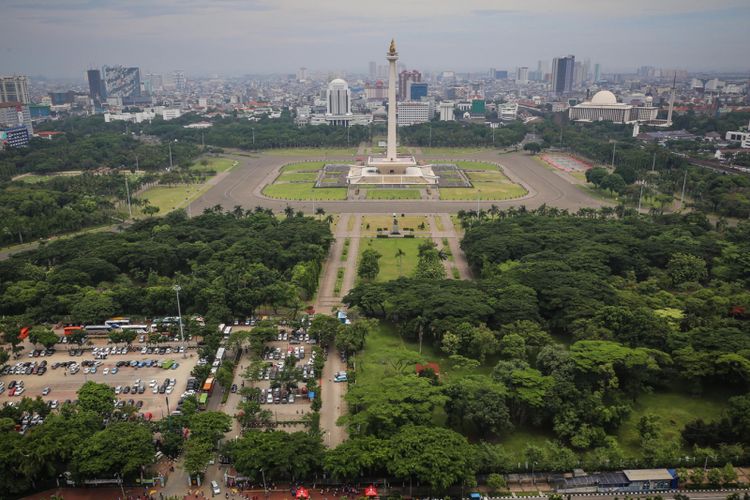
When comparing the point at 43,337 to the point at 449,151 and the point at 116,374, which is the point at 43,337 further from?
the point at 449,151

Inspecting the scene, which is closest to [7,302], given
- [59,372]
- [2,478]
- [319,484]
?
[59,372]

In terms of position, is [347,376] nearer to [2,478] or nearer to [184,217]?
[2,478]

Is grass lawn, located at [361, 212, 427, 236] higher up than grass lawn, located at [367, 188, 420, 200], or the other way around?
grass lawn, located at [367, 188, 420, 200]

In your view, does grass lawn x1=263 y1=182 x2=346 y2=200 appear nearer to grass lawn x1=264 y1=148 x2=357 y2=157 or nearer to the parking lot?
grass lawn x1=264 y1=148 x2=357 y2=157

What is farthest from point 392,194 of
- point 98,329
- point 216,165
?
point 98,329

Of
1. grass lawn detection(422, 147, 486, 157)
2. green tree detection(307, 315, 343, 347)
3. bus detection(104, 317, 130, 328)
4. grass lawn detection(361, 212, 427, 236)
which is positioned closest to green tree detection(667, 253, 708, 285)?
grass lawn detection(361, 212, 427, 236)

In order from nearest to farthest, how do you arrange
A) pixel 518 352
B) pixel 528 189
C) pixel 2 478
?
pixel 2 478, pixel 518 352, pixel 528 189
